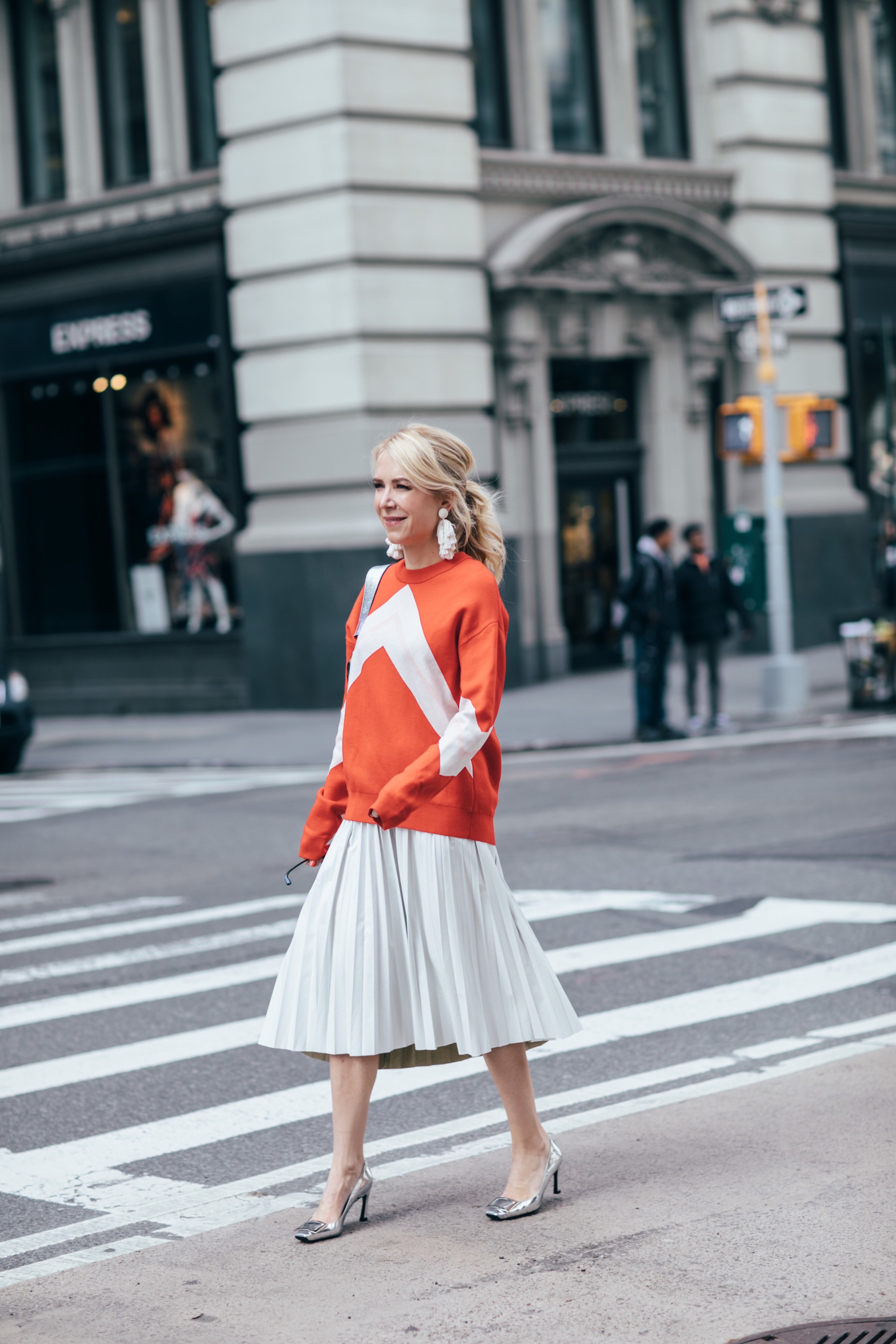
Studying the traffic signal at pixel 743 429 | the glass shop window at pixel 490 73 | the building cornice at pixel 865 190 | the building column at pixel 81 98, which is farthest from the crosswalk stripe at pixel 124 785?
the building cornice at pixel 865 190

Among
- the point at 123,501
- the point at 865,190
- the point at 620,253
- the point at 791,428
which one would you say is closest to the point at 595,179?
the point at 620,253

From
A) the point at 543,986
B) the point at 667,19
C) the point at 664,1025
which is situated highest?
the point at 667,19

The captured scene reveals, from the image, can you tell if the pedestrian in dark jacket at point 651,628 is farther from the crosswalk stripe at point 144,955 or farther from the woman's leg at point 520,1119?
the woman's leg at point 520,1119

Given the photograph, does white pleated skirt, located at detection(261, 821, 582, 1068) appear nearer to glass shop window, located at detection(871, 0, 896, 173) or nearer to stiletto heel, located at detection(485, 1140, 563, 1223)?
stiletto heel, located at detection(485, 1140, 563, 1223)

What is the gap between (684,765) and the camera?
579 inches

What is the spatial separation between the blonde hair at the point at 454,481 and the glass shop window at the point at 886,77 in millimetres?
23759

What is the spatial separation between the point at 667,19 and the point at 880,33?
4.50 meters

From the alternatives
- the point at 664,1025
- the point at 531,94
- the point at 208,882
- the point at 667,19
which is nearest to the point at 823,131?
the point at 667,19

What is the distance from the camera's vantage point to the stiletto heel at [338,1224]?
177 inches

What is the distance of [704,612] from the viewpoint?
57.1 ft

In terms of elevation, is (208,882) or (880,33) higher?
(880,33)

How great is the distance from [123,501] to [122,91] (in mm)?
5163

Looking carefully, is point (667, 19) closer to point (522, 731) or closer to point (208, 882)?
point (522, 731)

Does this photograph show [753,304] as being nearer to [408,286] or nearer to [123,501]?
[408,286]
